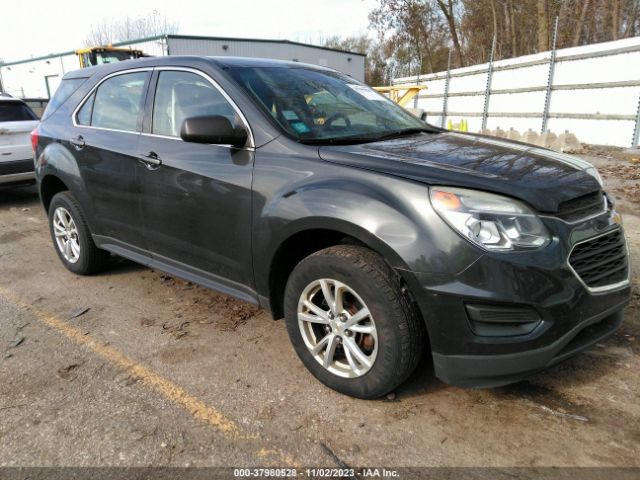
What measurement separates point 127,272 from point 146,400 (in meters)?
2.28

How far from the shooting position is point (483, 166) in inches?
97.0

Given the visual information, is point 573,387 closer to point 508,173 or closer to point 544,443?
point 544,443

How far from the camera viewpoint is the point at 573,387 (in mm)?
2674

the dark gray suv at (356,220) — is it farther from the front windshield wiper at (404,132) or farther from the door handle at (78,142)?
→ the door handle at (78,142)

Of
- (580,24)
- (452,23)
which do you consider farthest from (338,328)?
(452,23)

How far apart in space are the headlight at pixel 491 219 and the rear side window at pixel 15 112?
7.71 meters

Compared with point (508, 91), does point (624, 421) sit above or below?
below

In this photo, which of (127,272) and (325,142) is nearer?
(325,142)

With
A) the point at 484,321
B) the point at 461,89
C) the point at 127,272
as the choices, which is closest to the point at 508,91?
the point at 461,89

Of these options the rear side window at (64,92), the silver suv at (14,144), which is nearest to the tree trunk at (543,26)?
the silver suv at (14,144)

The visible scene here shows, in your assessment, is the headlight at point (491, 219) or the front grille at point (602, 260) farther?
the front grille at point (602, 260)

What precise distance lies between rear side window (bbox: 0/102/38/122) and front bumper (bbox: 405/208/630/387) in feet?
25.4

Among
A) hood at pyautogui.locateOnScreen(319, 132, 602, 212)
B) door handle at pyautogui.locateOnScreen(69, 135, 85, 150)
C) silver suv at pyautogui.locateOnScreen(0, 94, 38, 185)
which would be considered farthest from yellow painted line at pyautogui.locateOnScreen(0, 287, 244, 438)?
silver suv at pyautogui.locateOnScreen(0, 94, 38, 185)

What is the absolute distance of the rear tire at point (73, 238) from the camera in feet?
14.1
